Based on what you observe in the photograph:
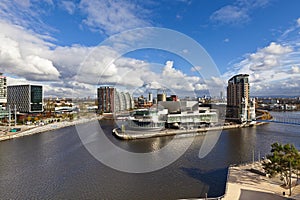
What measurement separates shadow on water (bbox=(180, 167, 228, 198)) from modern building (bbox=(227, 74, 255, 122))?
12489 mm

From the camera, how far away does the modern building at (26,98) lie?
1912cm

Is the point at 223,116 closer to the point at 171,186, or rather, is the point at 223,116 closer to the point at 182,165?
the point at 182,165

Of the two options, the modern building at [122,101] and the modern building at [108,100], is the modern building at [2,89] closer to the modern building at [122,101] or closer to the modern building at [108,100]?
the modern building at [108,100]

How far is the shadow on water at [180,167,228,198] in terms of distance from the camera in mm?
3692

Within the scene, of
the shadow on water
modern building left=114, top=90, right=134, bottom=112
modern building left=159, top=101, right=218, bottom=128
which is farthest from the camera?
modern building left=114, top=90, right=134, bottom=112

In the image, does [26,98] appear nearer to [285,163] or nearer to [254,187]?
[254,187]

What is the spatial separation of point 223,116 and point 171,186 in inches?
622

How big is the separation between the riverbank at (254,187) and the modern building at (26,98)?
20.3 metres

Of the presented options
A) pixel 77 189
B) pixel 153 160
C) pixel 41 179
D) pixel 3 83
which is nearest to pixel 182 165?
pixel 153 160

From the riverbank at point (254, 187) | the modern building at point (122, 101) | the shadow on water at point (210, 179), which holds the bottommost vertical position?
the shadow on water at point (210, 179)

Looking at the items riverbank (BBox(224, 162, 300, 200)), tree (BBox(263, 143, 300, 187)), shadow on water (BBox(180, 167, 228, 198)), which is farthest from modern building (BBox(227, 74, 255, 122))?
tree (BBox(263, 143, 300, 187))

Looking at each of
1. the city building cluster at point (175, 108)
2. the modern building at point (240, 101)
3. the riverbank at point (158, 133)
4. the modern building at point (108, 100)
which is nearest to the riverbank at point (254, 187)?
the riverbank at point (158, 133)

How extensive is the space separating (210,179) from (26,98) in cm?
2024

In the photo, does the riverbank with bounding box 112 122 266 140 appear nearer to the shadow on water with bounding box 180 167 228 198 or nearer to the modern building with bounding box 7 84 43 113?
the shadow on water with bounding box 180 167 228 198
